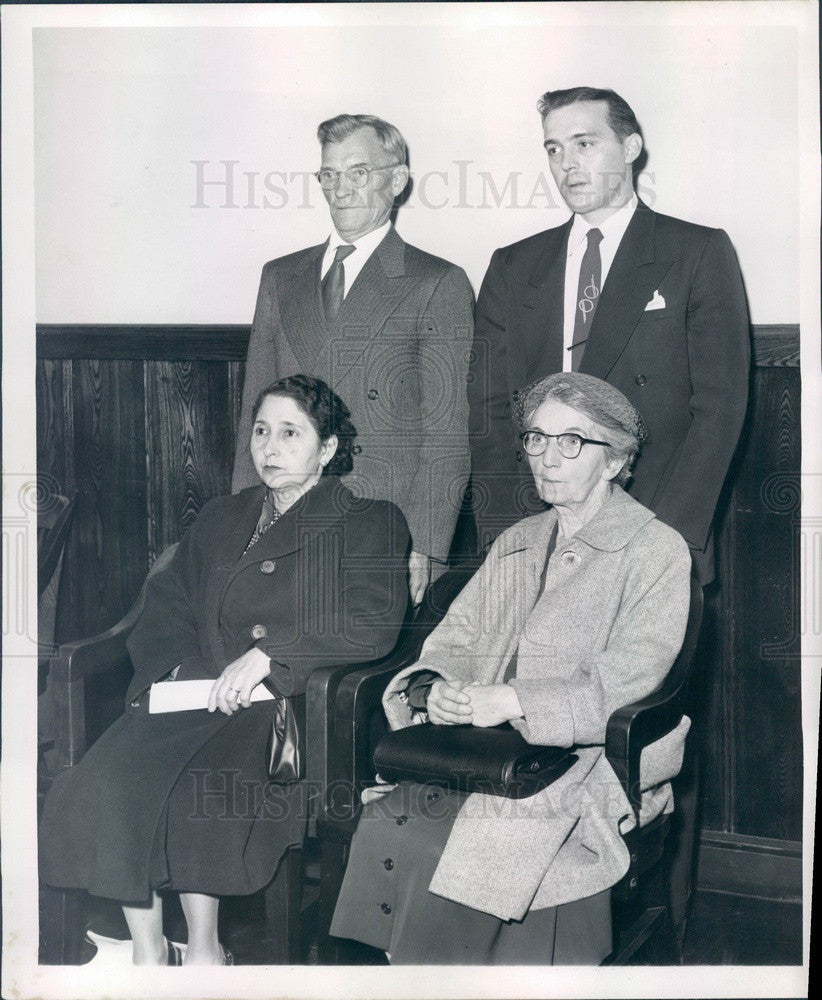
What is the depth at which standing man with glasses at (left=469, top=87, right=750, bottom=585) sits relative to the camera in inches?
97.5

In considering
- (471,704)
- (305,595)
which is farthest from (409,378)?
(471,704)

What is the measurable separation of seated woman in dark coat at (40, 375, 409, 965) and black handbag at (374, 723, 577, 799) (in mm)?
236

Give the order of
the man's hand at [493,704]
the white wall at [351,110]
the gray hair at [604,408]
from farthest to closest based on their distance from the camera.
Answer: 1. the white wall at [351,110]
2. the gray hair at [604,408]
3. the man's hand at [493,704]

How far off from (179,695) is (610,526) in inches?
40.9

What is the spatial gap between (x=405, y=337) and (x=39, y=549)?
1021mm

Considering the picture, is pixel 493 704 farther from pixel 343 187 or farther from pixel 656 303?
pixel 343 187

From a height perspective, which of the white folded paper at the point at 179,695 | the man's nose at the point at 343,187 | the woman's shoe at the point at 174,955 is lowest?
the woman's shoe at the point at 174,955

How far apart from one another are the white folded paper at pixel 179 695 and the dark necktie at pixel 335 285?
0.90 metres

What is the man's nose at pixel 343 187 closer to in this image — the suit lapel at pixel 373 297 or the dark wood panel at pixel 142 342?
the suit lapel at pixel 373 297

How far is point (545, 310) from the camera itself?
2.54 meters

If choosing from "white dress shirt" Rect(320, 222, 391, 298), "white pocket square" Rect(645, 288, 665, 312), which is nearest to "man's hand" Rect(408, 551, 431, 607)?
"white dress shirt" Rect(320, 222, 391, 298)

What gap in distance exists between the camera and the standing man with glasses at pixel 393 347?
254 cm

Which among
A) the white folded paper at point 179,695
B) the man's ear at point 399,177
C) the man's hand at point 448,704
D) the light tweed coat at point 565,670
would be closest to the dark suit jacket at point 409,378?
the man's ear at point 399,177

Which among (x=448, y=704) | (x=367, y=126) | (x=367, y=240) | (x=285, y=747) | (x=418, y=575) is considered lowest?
(x=285, y=747)
